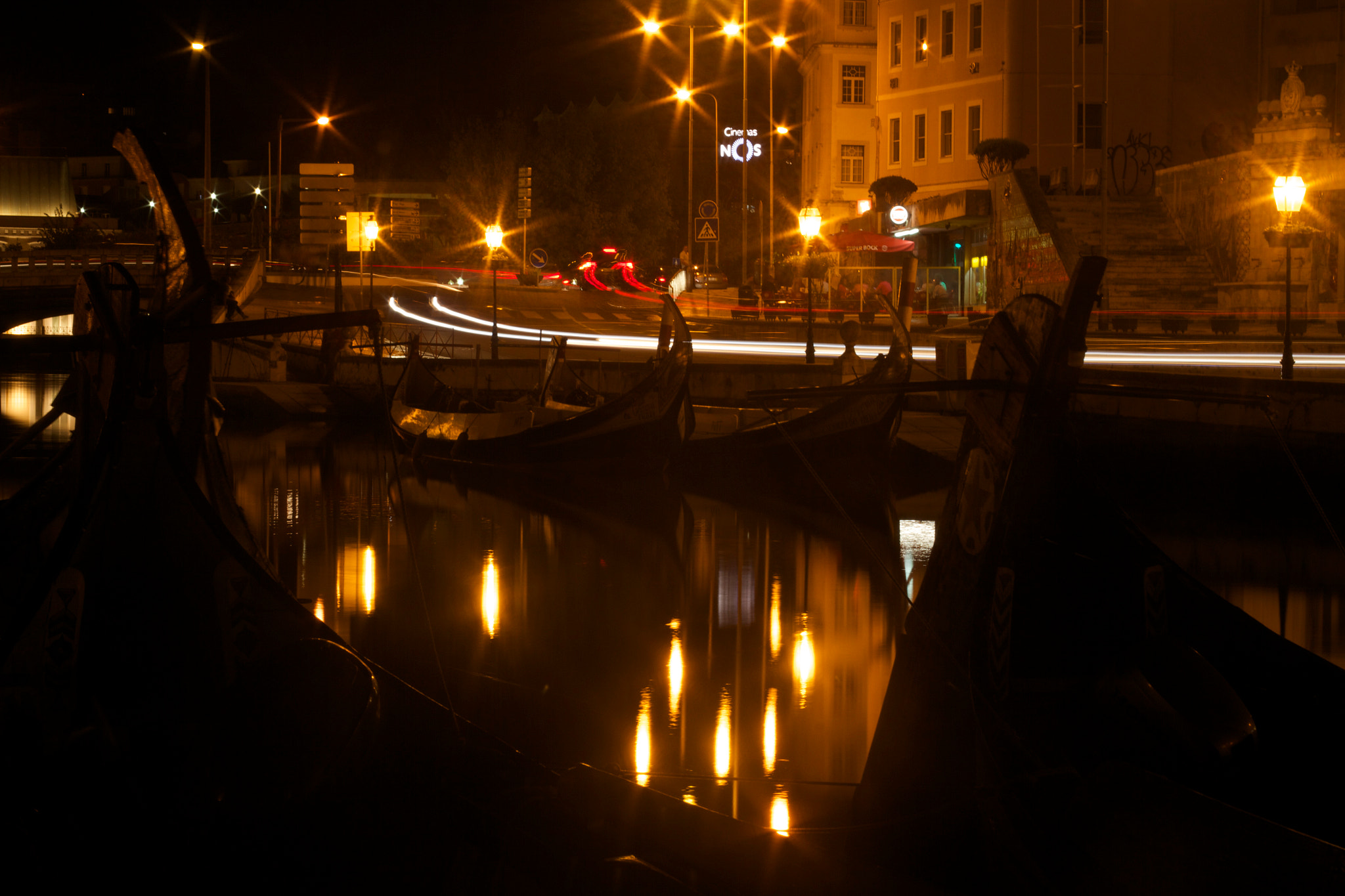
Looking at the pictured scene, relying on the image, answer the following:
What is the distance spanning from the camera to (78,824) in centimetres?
496

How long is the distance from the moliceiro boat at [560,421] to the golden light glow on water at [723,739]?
8.51 metres

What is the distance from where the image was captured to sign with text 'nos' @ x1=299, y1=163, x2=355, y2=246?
995 inches

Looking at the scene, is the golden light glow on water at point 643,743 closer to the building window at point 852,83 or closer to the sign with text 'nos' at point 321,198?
the sign with text 'nos' at point 321,198

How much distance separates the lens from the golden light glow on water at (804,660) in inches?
356

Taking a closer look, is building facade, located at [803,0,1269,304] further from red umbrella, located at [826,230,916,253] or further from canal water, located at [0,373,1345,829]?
canal water, located at [0,373,1345,829]

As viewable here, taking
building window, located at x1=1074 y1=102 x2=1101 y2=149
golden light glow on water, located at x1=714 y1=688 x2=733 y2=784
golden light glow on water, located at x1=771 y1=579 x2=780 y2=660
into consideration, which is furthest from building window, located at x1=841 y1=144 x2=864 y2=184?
golden light glow on water, located at x1=714 y1=688 x2=733 y2=784

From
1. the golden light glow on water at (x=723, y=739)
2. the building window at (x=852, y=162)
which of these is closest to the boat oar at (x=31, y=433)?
the golden light glow on water at (x=723, y=739)

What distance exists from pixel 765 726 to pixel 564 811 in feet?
A: 8.85

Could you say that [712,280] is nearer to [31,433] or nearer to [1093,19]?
[1093,19]

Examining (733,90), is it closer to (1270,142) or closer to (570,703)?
(1270,142)

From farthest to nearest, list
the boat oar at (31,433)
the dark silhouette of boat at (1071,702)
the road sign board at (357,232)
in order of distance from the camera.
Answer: the road sign board at (357,232)
the boat oar at (31,433)
the dark silhouette of boat at (1071,702)

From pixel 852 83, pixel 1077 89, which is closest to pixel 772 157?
pixel 852 83

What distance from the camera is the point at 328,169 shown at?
25219 mm

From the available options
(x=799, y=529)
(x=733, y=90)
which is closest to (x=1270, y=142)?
(x=799, y=529)
